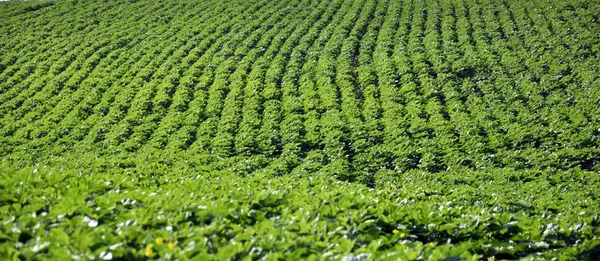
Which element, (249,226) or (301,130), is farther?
(301,130)

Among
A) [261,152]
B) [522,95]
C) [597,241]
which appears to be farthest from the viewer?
[522,95]

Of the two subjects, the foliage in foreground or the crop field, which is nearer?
the foliage in foreground

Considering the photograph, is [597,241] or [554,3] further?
[554,3]

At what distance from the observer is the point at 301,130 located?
1670cm

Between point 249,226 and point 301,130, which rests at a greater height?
point 249,226

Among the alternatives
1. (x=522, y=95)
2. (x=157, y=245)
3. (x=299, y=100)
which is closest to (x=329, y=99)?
(x=299, y=100)

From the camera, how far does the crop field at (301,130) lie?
5.02 m

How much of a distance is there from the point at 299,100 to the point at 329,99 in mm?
1248

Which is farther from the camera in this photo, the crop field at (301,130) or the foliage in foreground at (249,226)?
the crop field at (301,130)

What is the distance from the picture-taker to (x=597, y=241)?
6.00 meters

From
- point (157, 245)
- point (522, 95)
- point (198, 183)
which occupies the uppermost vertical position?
point (157, 245)

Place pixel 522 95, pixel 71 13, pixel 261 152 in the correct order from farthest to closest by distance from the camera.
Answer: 1. pixel 71 13
2. pixel 522 95
3. pixel 261 152

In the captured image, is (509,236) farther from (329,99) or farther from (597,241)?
(329,99)

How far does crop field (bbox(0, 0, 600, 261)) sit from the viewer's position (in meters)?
5.02
